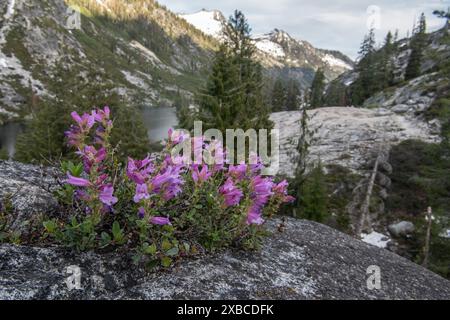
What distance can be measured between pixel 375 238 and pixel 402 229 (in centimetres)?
246

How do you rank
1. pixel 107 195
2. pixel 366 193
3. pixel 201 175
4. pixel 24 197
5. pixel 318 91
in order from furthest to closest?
1. pixel 318 91
2. pixel 366 193
3. pixel 24 197
4. pixel 201 175
5. pixel 107 195

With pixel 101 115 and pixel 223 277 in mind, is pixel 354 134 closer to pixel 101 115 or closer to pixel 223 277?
pixel 223 277

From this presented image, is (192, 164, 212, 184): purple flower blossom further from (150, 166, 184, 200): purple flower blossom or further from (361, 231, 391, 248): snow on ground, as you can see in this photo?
(361, 231, 391, 248): snow on ground

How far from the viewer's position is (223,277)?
135 inches

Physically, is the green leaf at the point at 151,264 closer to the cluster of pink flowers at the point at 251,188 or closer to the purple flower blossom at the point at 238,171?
the cluster of pink flowers at the point at 251,188

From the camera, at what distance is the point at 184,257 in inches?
139

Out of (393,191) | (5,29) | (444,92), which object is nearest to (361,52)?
(444,92)

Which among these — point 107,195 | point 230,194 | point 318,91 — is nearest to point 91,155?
point 107,195

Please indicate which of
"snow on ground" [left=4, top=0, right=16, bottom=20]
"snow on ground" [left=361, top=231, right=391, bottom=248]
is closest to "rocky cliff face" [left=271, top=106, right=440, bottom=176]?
"snow on ground" [left=361, top=231, right=391, bottom=248]

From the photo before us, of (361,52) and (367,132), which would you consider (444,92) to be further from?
(361,52)

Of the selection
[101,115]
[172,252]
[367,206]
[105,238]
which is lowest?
[367,206]

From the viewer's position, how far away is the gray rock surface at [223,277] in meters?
2.86

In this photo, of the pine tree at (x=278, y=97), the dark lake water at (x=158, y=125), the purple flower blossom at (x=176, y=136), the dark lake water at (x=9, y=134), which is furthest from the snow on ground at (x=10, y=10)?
the purple flower blossom at (x=176, y=136)
